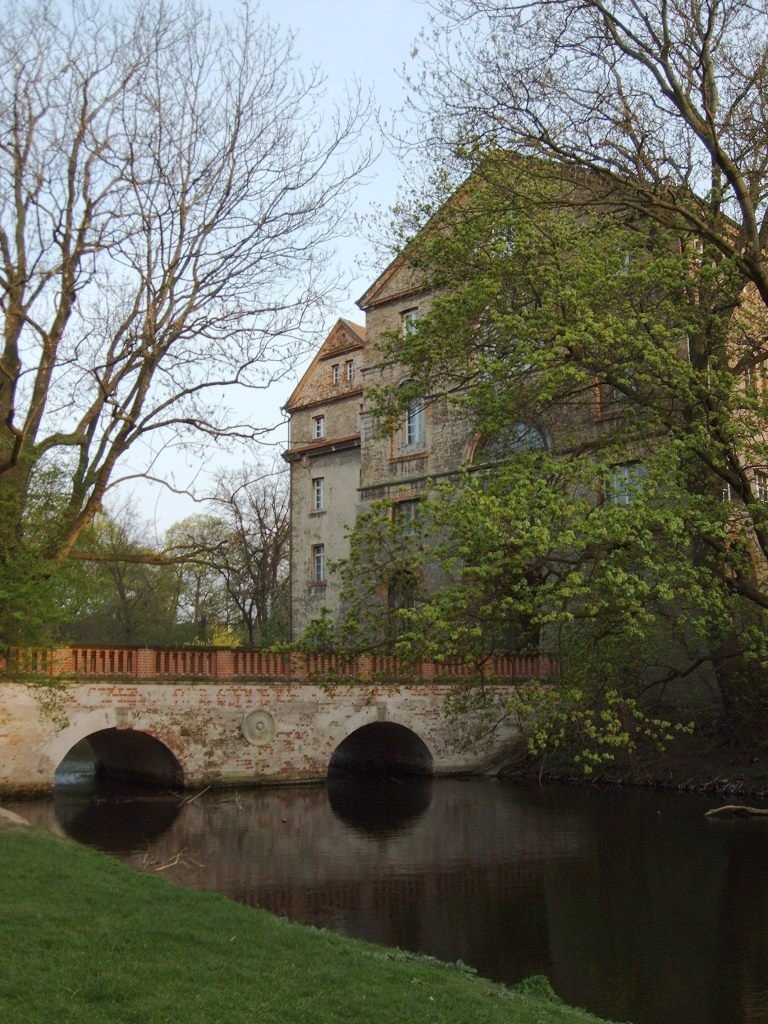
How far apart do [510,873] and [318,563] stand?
21.6 m

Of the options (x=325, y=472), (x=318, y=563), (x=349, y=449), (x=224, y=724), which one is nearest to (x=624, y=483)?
(x=224, y=724)

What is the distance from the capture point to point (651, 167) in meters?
10.8

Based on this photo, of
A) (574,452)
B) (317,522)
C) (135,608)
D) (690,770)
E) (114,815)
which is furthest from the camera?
(135,608)

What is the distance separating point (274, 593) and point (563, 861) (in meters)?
28.5

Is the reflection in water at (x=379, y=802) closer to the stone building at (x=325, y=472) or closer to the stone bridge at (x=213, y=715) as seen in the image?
the stone bridge at (x=213, y=715)

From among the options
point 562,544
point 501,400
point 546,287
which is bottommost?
point 562,544

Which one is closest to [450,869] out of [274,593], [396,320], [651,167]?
[651,167]

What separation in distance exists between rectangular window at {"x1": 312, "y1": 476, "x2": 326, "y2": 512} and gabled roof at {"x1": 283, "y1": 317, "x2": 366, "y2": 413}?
116 inches

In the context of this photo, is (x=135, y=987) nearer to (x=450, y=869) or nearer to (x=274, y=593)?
(x=450, y=869)

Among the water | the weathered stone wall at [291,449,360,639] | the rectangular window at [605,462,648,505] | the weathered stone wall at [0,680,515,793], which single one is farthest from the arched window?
the rectangular window at [605,462,648,505]

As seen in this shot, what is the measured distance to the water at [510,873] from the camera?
28.4 feet

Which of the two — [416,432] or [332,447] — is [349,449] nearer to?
[332,447]

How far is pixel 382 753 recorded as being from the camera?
27000 millimetres

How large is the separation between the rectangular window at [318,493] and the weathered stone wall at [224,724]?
37.6ft
